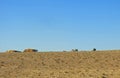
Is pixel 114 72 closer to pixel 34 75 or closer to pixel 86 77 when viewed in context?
pixel 86 77

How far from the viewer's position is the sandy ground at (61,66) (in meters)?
25.9

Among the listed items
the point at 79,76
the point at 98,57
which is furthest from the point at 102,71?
the point at 98,57

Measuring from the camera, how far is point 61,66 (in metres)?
30.9

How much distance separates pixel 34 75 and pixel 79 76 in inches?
128

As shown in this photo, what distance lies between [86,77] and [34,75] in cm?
379

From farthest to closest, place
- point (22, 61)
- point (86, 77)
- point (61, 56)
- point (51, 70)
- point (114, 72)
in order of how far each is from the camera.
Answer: point (61, 56) → point (22, 61) → point (51, 70) → point (114, 72) → point (86, 77)

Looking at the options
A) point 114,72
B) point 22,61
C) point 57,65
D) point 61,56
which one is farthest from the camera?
point 61,56

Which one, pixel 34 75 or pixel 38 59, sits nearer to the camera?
pixel 34 75

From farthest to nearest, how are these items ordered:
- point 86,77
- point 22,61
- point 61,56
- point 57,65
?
point 61,56
point 22,61
point 57,65
point 86,77

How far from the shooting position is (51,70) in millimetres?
28344

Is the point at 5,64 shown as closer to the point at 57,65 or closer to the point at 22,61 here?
the point at 22,61

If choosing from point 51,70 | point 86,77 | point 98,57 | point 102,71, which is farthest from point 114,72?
point 98,57

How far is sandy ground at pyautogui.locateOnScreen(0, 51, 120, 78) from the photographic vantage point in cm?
2591

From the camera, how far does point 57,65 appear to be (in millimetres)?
31672
